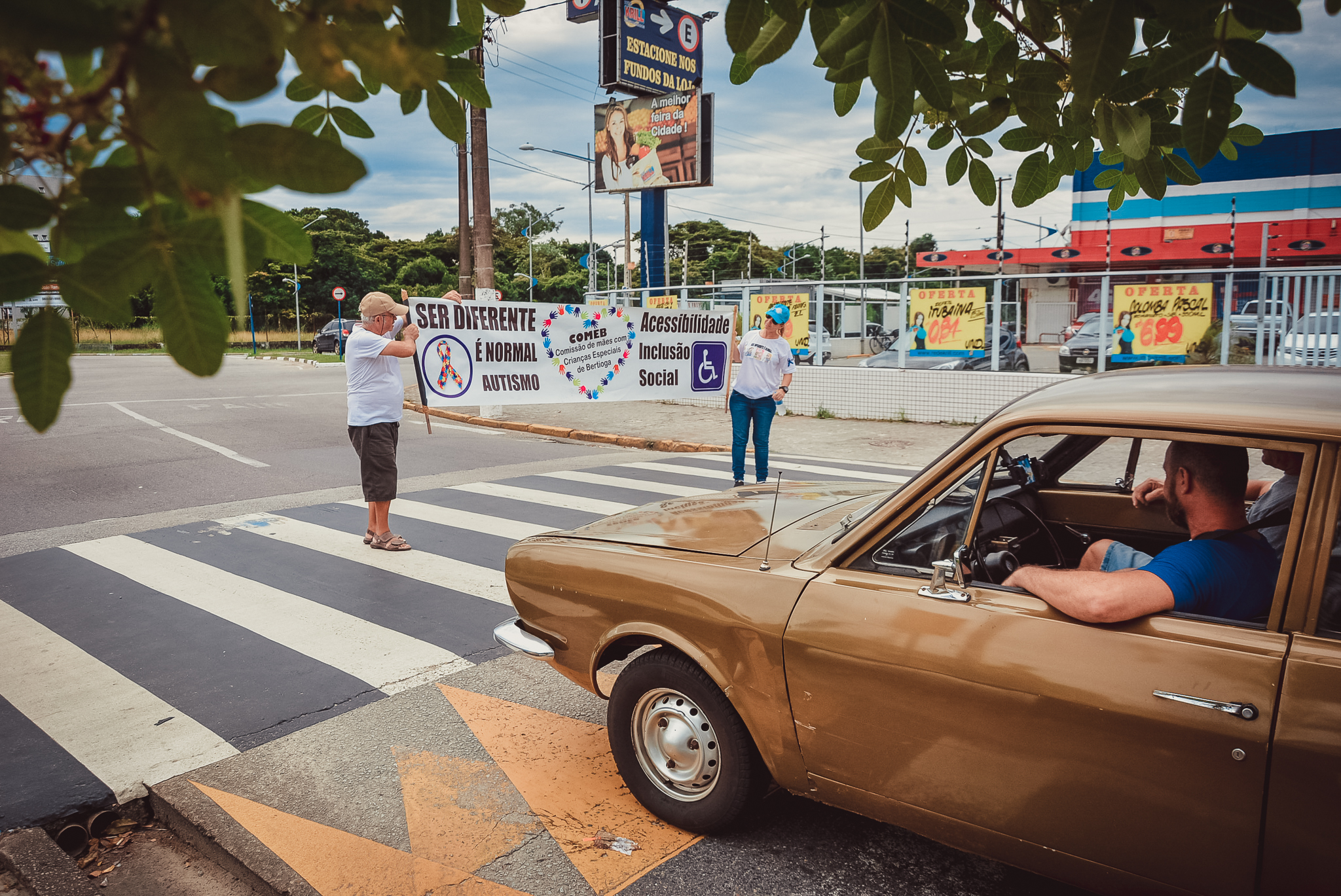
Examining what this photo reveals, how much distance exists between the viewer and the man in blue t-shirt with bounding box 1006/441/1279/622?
227 centimetres

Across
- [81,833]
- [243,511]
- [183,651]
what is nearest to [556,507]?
[243,511]

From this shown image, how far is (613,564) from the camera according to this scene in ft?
10.3

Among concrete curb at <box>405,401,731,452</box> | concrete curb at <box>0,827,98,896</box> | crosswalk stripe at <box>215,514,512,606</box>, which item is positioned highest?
concrete curb at <box>405,401,731,452</box>

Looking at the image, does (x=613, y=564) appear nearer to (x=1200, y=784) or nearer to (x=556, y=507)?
(x=1200, y=784)

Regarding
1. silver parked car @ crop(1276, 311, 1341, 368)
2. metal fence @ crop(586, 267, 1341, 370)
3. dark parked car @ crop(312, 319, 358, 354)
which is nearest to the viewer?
silver parked car @ crop(1276, 311, 1341, 368)

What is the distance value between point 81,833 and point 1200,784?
3632 mm

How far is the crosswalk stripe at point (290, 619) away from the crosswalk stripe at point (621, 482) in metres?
A: 4.00

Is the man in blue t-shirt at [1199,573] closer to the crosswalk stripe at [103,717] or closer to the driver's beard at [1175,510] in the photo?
the driver's beard at [1175,510]

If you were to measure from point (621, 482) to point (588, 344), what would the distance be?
2517 millimetres

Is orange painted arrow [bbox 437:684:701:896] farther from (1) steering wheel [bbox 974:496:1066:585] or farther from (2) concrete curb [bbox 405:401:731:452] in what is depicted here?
(2) concrete curb [bbox 405:401:731:452]

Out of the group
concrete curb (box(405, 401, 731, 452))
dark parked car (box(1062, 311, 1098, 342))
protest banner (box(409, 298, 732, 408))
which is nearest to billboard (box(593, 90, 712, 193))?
concrete curb (box(405, 401, 731, 452))

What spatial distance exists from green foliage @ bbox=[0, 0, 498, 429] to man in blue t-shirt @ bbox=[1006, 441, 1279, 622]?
201 centimetres

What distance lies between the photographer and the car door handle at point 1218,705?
2.02 metres

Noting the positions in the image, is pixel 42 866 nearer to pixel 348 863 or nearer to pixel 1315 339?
pixel 348 863
